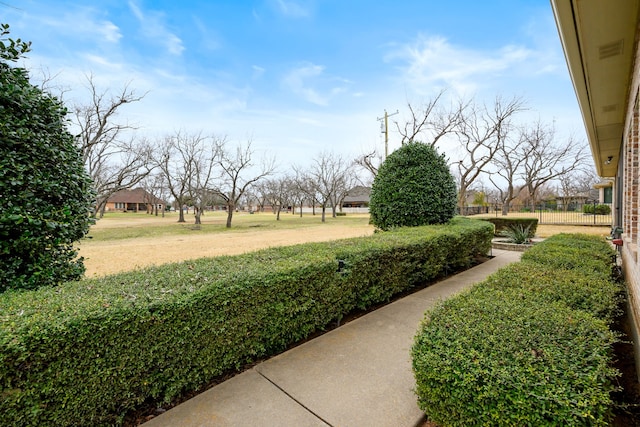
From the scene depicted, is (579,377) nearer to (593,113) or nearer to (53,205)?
(53,205)

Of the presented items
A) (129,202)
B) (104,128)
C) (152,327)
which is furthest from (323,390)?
(129,202)

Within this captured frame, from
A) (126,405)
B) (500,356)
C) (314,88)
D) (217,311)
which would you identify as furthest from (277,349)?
(314,88)

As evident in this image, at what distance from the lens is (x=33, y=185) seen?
2.61 metres

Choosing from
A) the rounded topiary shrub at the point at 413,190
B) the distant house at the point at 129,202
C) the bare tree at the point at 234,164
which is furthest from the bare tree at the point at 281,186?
the rounded topiary shrub at the point at 413,190

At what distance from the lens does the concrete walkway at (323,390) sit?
201 centimetres

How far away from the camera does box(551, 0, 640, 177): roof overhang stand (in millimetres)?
2168

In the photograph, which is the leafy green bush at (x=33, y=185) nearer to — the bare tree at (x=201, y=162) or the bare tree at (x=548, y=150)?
the bare tree at (x=201, y=162)

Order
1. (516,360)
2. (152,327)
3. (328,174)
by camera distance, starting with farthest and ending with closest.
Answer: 1. (328,174)
2. (152,327)
3. (516,360)

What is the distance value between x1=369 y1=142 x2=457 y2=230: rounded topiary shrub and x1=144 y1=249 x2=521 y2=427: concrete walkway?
4.39 m

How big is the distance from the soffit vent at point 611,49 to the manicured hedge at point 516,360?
2298 mm

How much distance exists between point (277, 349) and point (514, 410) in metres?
2.11

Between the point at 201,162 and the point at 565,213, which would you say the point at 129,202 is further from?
the point at 565,213

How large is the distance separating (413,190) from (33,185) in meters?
6.85

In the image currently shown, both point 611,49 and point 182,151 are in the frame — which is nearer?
point 611,49
